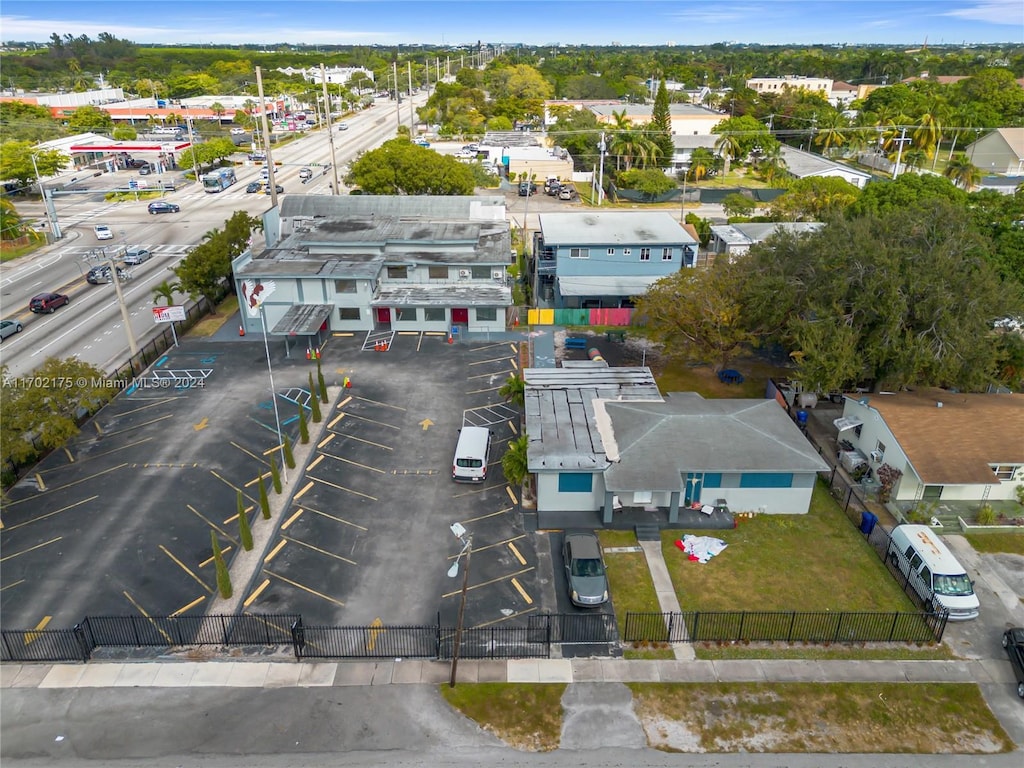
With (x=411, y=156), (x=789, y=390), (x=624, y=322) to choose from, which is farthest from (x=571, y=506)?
(x=411, y=156)

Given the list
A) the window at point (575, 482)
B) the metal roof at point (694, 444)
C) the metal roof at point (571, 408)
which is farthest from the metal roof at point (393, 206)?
the window at point (575, 482)

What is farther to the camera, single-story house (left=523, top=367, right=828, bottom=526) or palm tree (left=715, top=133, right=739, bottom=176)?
palm tree (left=715, top=133, right=739, bottom=176)

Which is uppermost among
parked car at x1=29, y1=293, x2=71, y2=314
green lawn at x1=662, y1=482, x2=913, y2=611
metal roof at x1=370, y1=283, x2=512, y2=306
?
metal roof at x1=370, y1=283, x2=512, y2=306

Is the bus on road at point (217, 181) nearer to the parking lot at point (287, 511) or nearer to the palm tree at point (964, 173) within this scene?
the parking lot at point (287, 511)

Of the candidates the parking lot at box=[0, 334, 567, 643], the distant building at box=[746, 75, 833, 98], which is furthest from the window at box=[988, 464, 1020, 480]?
the distant building at box=[746, 75, 833, 98]

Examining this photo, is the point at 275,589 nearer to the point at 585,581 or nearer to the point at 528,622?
the point at 528,622

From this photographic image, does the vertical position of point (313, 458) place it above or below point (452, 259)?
below

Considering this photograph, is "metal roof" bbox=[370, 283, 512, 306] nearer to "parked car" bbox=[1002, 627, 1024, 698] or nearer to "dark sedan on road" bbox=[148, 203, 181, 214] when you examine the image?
"parked car" bbox=[1002, 627, 1024, 698]
